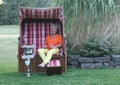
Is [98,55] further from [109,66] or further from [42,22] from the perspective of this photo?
[42,22]

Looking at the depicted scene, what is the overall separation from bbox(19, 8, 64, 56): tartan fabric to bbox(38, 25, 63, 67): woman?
254mm

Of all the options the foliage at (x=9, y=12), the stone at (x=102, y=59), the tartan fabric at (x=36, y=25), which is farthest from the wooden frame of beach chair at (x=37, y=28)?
the foliage at (x=9, y=12)

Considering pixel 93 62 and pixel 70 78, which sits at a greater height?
pixel 93 62

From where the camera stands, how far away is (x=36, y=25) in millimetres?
10055

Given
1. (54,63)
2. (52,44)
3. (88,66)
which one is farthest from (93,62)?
(54,63)

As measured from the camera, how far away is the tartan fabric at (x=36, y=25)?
9375 mm

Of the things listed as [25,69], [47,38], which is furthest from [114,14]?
[25,69]

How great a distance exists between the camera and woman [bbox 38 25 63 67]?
28.8 ft

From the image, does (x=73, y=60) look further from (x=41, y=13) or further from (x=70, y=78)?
(x=70, y=78)

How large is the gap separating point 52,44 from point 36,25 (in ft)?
3.31

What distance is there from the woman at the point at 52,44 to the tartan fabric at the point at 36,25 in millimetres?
254

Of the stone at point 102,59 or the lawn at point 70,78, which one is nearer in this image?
the lawn at point 70,78

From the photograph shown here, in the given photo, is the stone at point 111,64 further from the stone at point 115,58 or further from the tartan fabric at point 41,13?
the tartan fabric at point 41,13

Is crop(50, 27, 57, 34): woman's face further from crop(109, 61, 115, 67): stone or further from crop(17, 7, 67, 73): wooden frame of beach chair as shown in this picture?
crop(109, 61, 115, 67): stone
